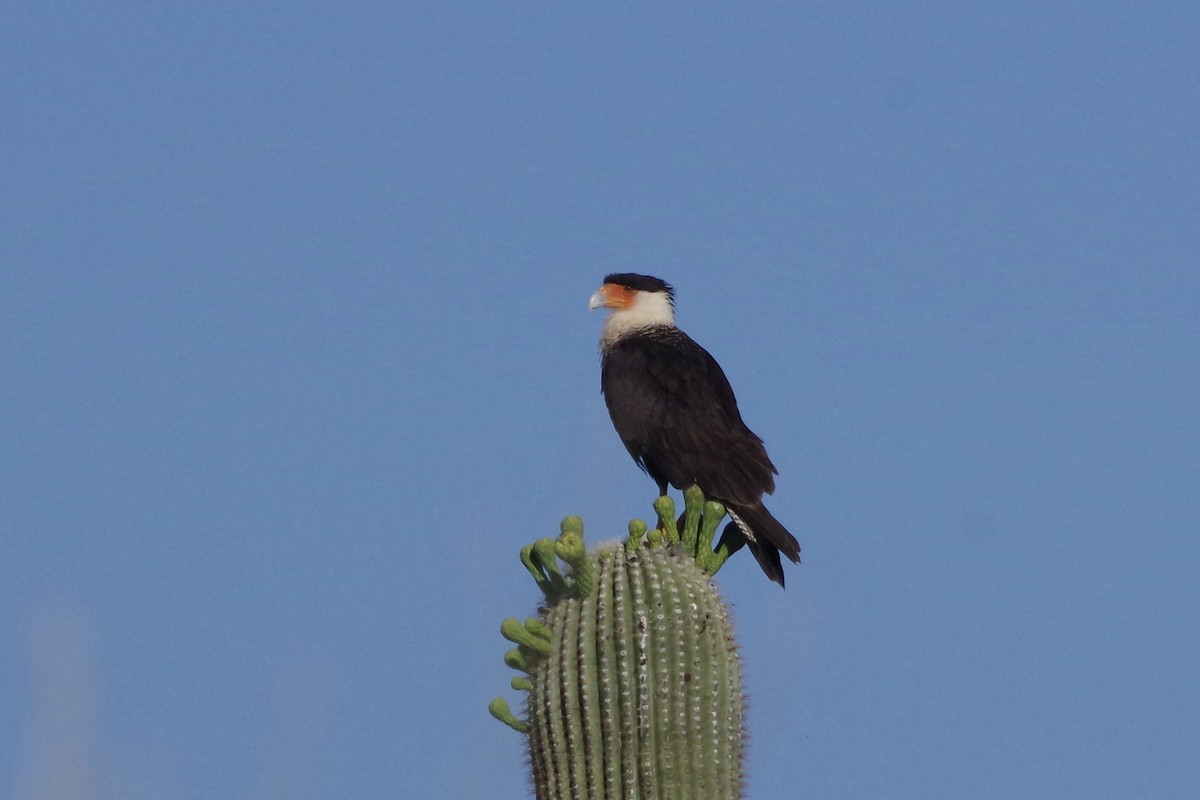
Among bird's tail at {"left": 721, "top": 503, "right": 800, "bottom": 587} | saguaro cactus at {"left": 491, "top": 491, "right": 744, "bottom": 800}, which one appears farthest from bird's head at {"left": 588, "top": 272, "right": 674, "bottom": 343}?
saguaro cactus at {"left": 491, "top": 491, "right": 744, "bottom": 800}

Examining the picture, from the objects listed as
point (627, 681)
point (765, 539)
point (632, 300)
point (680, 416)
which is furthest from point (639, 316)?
point (627, 681)

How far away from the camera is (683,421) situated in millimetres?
11406

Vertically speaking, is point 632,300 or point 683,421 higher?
point 632,300

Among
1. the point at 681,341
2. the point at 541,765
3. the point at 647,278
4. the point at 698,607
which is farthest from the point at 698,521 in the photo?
the point at 647,278

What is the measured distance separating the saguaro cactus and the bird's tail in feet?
7.97

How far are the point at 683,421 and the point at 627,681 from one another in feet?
14.7

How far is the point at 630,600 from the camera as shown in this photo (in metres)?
7.26

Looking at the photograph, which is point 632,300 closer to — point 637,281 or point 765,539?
point 637,281

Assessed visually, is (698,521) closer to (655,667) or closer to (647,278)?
(655,667)

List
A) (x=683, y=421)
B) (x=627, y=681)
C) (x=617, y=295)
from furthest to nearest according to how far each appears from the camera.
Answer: (x=617, y=295)
(x=683, y=421)
(x=627, y=681)

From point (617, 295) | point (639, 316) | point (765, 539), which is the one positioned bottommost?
point (765, 539)

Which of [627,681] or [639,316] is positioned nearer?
[627,681]

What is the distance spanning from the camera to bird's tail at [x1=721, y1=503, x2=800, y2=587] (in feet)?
32.4

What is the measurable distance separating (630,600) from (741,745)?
794mm
